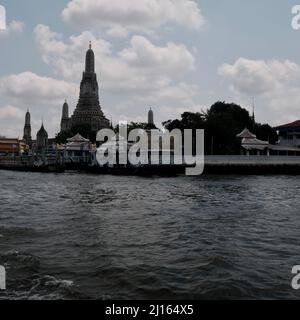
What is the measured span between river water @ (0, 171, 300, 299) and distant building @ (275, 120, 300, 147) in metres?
58.2

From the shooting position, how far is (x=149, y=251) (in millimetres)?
11195

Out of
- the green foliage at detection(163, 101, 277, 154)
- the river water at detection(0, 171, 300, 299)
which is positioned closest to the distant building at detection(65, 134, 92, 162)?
the green foliage at detection(163, 101, 277, 154)

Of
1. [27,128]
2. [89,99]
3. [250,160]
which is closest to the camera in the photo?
[250,160]

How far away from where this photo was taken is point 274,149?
Result: 65.0 meters

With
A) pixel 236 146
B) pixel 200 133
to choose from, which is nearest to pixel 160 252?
pixel 200 133

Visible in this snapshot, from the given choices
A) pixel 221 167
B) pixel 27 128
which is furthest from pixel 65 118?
pixel 221 167

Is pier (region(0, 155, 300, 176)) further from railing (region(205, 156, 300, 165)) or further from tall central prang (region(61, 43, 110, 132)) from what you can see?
tall central prang (region(61, 43, 110, 132))

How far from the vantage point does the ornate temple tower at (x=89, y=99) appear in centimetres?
14675

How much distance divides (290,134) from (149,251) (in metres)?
70.1

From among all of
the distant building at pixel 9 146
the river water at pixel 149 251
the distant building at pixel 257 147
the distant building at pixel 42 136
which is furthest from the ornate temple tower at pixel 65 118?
the river water at pixel 149 251

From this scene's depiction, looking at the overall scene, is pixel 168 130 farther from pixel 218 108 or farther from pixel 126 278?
pixel 126 278

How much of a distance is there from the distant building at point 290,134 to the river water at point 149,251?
58160mm

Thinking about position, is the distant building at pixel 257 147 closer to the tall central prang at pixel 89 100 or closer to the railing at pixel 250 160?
the railing at pixel 250 160

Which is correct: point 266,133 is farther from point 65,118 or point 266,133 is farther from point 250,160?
point 65,118
